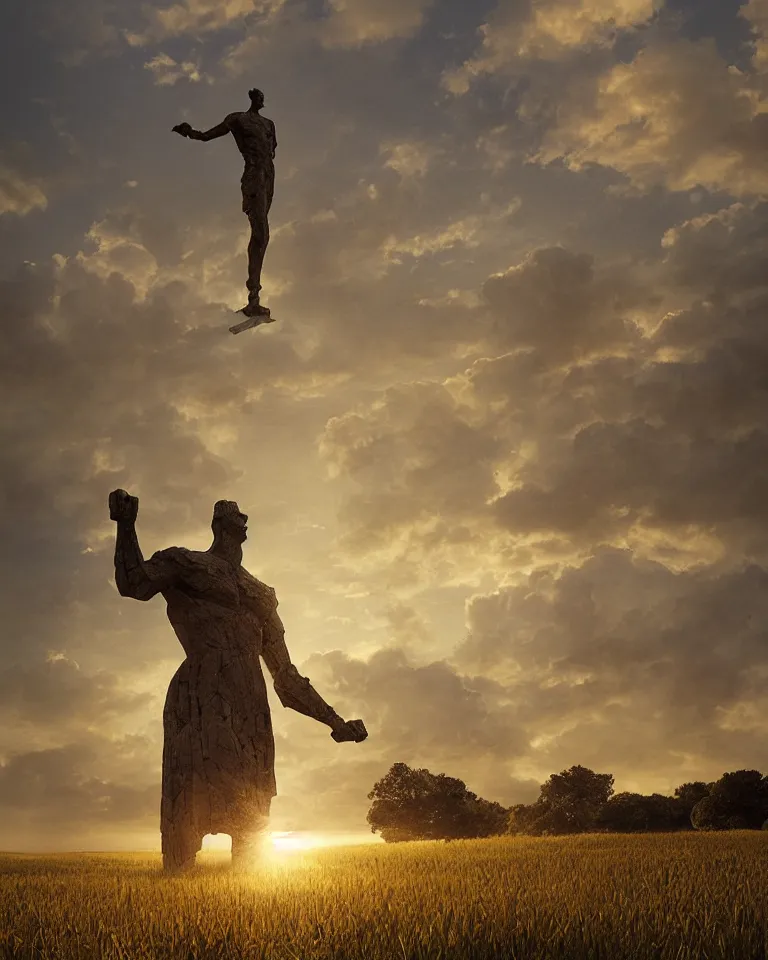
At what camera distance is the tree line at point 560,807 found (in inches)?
1291

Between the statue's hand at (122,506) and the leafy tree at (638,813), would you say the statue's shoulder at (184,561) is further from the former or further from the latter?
the leafy tree at (638,813)

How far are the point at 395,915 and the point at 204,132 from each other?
1184cm

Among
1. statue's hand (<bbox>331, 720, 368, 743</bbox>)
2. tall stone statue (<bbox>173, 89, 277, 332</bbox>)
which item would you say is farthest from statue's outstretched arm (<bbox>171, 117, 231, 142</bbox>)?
statue's hand (<bbox>331, 720, 368, 743</bbox>)

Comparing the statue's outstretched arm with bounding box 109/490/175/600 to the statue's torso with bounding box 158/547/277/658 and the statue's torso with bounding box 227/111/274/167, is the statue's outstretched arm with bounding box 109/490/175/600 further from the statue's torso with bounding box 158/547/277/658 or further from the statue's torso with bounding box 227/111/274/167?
the statue's torso with bounding box 227/111/274/167

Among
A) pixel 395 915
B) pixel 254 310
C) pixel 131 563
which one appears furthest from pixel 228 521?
pixel 395 915

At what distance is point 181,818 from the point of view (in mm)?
11391

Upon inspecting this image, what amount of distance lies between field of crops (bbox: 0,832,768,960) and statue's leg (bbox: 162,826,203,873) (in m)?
1.21

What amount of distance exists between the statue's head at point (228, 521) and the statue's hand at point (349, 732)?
3196 millimetres

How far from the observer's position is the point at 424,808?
41469 mm

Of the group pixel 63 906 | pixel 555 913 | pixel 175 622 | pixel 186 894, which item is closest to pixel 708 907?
pixel 555 913

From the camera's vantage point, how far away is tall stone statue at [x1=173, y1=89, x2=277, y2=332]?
1428 cm

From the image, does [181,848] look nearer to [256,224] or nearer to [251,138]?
[256,224]

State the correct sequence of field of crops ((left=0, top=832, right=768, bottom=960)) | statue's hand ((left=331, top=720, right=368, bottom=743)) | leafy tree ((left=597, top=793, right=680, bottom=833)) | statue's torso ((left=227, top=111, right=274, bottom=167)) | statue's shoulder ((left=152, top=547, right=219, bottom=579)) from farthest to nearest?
1. leafy tree ((left=597, top=793, right=680, bottom=833))
2. statue's torso ((left=227, top=111, right=274, bottom=167))
3. statue's hand ((left=331, top=720, right=368, bottom=743))
4. statue's shoulder ((left=152, top=547, right=219, bottom=579))
5. field of crops ((left=0, top=832, right=768, bottom=960))

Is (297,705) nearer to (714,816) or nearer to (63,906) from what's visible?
(63,906)
